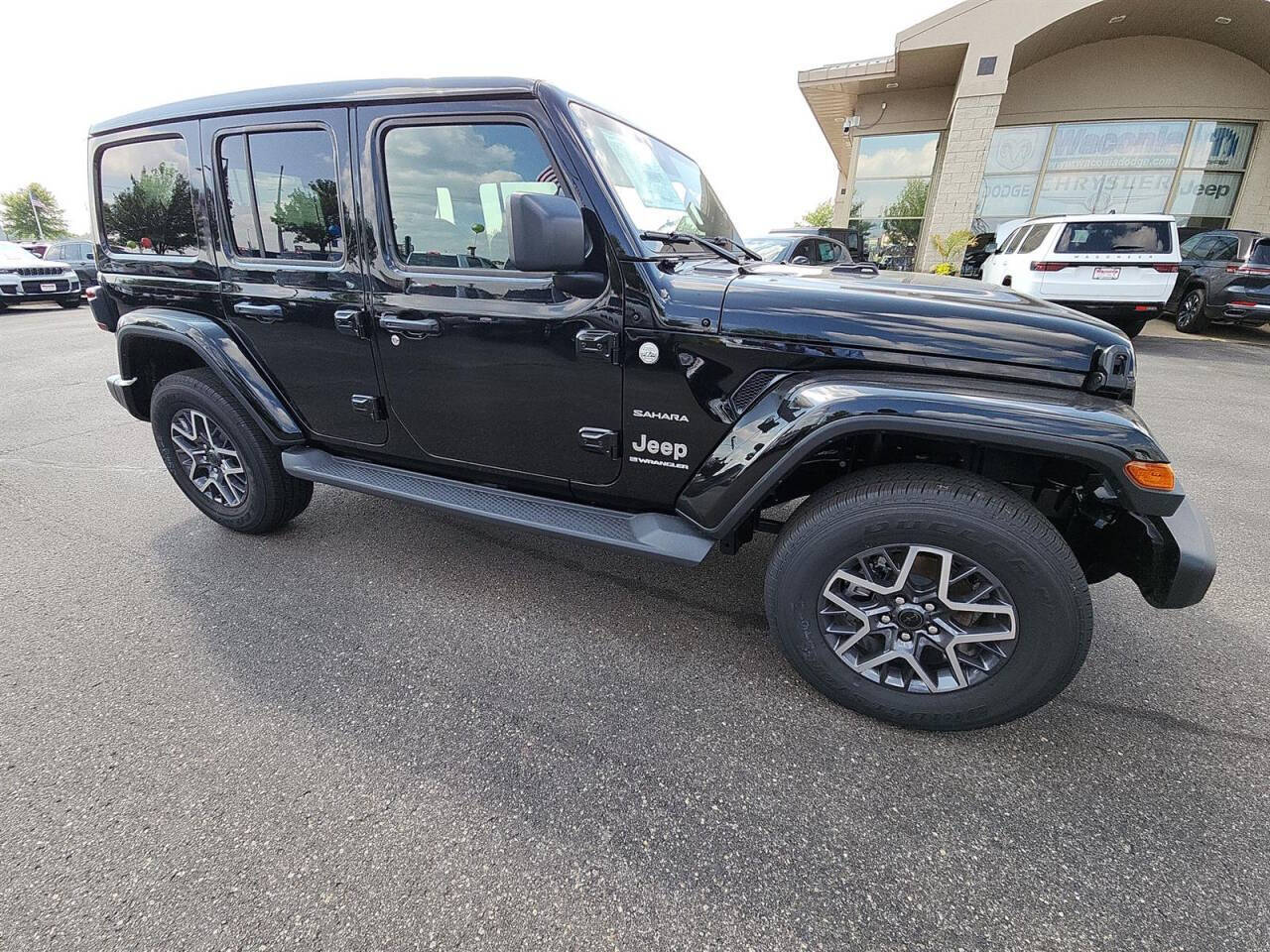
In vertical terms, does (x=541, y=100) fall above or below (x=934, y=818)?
above

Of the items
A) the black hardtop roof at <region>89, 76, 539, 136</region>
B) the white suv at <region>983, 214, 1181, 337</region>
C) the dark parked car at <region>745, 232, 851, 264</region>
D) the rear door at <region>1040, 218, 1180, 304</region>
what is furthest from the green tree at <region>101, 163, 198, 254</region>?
the rear door at <region>1040, 218, 1180, 304</region>

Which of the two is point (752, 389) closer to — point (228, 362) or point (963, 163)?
point (228, 362)

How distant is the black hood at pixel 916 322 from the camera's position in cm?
174

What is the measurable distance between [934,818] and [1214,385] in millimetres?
7978

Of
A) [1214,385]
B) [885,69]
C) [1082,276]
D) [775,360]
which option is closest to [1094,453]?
[775,360]

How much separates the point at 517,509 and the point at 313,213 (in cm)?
150

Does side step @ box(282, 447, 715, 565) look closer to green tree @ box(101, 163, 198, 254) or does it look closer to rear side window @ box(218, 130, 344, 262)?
rear side window @ box(218, 130, 344, 262)

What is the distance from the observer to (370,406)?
2652 mm

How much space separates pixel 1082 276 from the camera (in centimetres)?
830

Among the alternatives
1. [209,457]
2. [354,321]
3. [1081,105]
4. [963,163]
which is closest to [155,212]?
[209,457]

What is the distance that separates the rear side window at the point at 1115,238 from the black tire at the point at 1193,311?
2.67 m

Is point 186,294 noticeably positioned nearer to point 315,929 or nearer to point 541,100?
point 541,100

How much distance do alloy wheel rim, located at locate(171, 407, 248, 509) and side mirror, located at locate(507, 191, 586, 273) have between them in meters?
2.12

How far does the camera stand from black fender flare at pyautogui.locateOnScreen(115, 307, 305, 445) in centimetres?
282
